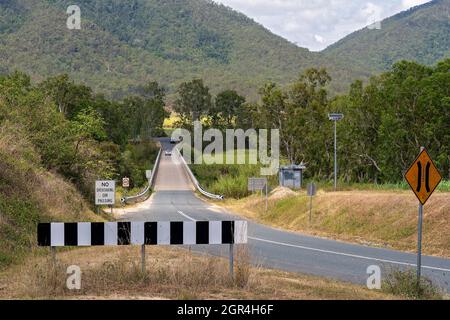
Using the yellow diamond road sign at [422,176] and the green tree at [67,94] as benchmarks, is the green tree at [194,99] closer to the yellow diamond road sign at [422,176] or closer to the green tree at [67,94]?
the green tree at [67,94]

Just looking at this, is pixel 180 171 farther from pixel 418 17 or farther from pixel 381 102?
pixel 418 17

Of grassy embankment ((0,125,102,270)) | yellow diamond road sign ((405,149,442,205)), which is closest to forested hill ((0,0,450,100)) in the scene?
grassy embankment ((0,125,102,270))

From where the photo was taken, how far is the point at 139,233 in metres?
10.8

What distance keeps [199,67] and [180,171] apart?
9516cm

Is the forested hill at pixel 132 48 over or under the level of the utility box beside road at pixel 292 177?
over

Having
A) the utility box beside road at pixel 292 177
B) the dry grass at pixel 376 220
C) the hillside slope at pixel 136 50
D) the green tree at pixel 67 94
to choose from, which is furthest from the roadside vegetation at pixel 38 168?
the hillside slope at pixel 136 50

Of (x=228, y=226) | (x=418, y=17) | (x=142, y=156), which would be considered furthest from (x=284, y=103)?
(x=418, y=17)

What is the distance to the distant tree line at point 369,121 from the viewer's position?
5038cm

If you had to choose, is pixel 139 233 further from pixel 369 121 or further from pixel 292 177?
pixel 369 121

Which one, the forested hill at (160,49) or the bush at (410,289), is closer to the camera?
the bush at (410,289)

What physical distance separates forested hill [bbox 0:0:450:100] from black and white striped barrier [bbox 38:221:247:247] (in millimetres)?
120337

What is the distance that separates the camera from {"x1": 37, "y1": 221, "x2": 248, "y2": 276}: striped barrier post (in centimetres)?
1059

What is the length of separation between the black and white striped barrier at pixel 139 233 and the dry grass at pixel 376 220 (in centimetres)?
1268
